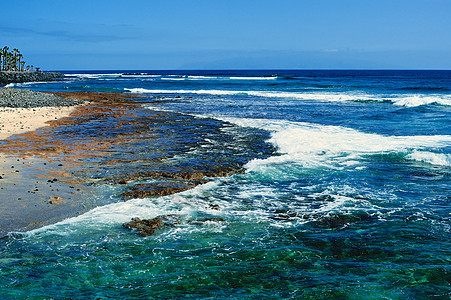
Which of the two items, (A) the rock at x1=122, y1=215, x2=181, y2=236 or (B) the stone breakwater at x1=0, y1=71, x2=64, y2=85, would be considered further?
(B) the stone breakwater at x1=0, y1=71, x2=64, y2=85

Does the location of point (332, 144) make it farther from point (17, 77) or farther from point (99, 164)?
point (17, 77)

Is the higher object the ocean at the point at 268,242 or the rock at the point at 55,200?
the rock at the point at 55,200

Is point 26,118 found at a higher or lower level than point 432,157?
higher

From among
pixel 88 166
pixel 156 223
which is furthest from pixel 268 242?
pixel 88 166

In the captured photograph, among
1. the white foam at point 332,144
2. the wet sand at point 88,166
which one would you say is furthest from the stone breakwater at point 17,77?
the white foam at point 332,144

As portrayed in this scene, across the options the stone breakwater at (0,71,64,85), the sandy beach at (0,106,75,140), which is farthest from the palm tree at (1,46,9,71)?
the sandy beach at (0,106,75,140)

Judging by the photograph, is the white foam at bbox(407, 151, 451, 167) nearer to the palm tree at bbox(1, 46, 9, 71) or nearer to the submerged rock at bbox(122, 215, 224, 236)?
the submerged rock at bbox(122, 215, 224, 236)

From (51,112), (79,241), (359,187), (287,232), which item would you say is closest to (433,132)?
(359,187)

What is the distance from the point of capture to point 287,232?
7.22 m

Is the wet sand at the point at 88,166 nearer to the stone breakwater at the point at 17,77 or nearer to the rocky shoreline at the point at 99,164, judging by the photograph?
the rocky shoreline at the point at 99,164

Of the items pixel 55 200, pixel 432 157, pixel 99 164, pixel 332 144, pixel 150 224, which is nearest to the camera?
pixel 150 224

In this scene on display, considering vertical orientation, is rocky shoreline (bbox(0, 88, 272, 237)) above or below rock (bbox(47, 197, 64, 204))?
above

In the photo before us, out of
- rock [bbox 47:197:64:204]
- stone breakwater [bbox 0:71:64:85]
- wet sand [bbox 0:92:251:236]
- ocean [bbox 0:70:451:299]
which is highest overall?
stone breakwater [bbox 0:71:64:85]

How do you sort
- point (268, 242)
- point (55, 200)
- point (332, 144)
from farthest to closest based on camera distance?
1. point (332, 144)
2. point (55, 200)
3. point (268, 242)
